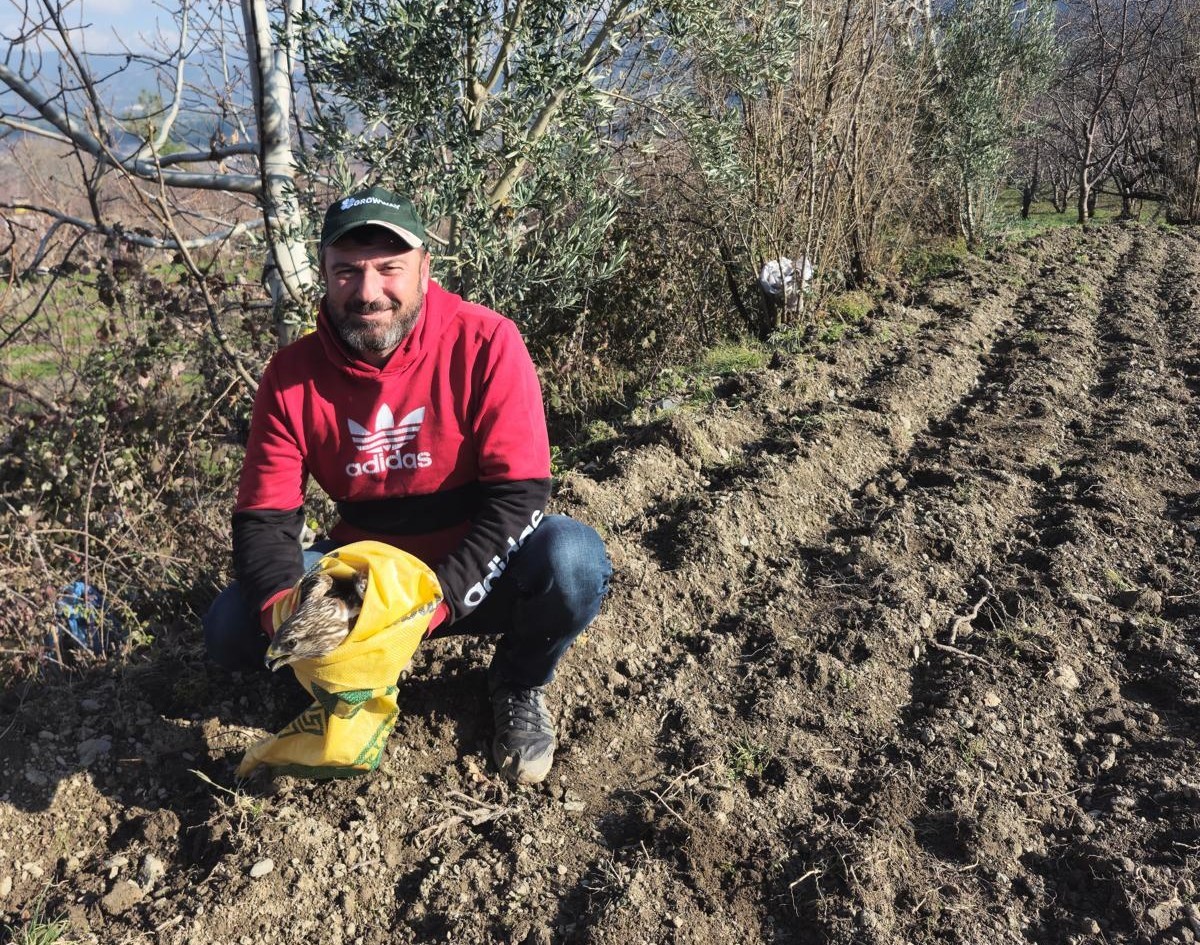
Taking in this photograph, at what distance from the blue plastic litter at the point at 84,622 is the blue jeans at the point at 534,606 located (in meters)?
0.82

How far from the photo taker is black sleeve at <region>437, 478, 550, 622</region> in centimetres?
224

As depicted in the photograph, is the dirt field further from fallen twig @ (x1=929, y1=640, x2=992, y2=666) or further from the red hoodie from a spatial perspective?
the red hoodie

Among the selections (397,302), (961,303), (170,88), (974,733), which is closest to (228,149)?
(170,88)

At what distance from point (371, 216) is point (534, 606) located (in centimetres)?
110

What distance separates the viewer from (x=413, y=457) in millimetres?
2395

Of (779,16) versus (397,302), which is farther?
(779,16)

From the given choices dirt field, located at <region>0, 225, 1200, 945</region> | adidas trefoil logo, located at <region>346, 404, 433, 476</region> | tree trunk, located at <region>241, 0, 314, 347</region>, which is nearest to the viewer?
dirt field, located at <region>0, 225, 1200, 945</region>

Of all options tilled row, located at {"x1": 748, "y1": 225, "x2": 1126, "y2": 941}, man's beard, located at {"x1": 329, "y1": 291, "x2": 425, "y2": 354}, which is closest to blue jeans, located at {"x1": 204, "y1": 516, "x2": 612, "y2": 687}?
man's beard, located at {"x1": 329, "y1": 291, "x2": 425, "y2": 354}

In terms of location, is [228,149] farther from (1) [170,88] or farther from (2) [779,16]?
(2) [779,16]

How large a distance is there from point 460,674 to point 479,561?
699 mm

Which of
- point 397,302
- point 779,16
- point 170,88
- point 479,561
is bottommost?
point 479,561

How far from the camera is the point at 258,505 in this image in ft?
7.63

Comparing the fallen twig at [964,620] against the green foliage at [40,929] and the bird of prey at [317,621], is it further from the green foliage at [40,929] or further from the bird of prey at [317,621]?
the green foliage at [40,929]

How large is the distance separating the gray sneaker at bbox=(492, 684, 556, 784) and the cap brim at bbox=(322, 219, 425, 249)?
51.1 inches
